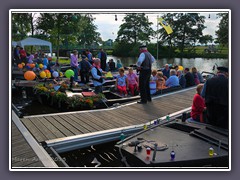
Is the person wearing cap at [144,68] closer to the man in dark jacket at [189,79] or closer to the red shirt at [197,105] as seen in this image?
the red shirt at [197,105]

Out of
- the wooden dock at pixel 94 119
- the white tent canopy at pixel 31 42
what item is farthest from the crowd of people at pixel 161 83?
the white tent canopy at pixel 31 42

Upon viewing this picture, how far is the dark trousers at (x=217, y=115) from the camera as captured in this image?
15.0ft

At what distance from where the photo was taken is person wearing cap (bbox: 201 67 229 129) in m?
4.45

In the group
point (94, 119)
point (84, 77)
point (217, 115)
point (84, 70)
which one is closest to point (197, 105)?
point (217, 115)

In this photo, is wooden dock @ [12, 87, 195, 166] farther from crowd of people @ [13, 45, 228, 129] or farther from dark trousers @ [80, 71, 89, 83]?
dark trousers @ [80, 71, 89, 83]

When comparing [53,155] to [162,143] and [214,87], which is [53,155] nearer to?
[162,143]

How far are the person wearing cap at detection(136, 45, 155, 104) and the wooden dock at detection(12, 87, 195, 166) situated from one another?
35 cm

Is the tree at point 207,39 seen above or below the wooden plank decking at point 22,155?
above

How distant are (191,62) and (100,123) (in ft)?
28.0

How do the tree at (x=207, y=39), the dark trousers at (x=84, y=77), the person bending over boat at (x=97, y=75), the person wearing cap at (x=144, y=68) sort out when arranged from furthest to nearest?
the dark trousers at (x=84, y=77), the person bending over boat at (x=97, y=75), the person wearing cap at (x=144, y=68), the tree at (x=207, y=39)

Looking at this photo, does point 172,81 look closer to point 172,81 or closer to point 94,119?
point 172,81

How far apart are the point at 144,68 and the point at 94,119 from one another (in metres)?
2.08
